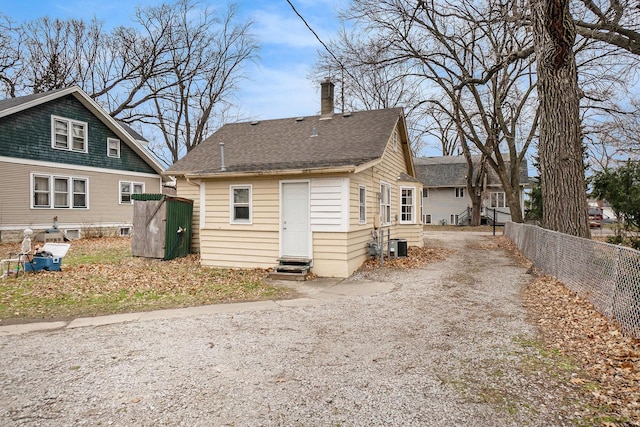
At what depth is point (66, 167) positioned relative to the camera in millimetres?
18391

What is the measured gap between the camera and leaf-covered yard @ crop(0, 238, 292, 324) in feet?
22.8

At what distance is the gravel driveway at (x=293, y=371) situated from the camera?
330 cm

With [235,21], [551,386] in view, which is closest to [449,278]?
[551,386]

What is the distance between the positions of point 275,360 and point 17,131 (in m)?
18.1

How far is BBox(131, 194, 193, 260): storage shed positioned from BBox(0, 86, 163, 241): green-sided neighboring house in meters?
7.44

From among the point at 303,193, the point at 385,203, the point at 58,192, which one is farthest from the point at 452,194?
the point at 58,192

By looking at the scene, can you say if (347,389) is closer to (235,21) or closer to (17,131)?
(17,131)

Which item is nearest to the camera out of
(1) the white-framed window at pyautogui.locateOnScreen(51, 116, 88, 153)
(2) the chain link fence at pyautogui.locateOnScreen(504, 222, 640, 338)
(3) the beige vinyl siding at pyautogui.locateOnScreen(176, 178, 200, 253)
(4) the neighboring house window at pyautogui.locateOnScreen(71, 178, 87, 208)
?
(2) the chain link fence at pyautogui.locateOnScreen(504, 222, 640, 338)

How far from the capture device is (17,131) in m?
16.4

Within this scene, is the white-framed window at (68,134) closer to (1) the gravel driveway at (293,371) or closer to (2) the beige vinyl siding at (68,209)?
(2) the beige vinyl siding at (68,209)

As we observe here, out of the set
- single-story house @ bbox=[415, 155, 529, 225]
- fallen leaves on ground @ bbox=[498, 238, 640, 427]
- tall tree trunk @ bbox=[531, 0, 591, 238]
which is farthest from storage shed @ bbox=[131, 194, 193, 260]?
single-story house @ bbox=[415, 155, 529, 225]

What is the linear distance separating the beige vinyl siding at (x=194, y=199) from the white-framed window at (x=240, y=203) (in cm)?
371

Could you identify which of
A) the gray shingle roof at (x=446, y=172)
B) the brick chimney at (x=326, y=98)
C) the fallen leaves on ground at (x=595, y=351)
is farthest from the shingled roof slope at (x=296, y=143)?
the gray shingle roof at (x=446, y=172)

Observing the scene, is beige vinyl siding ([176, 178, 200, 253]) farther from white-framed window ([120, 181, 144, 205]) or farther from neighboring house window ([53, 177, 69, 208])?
white-framed window ([120, 181, 144, 205])
